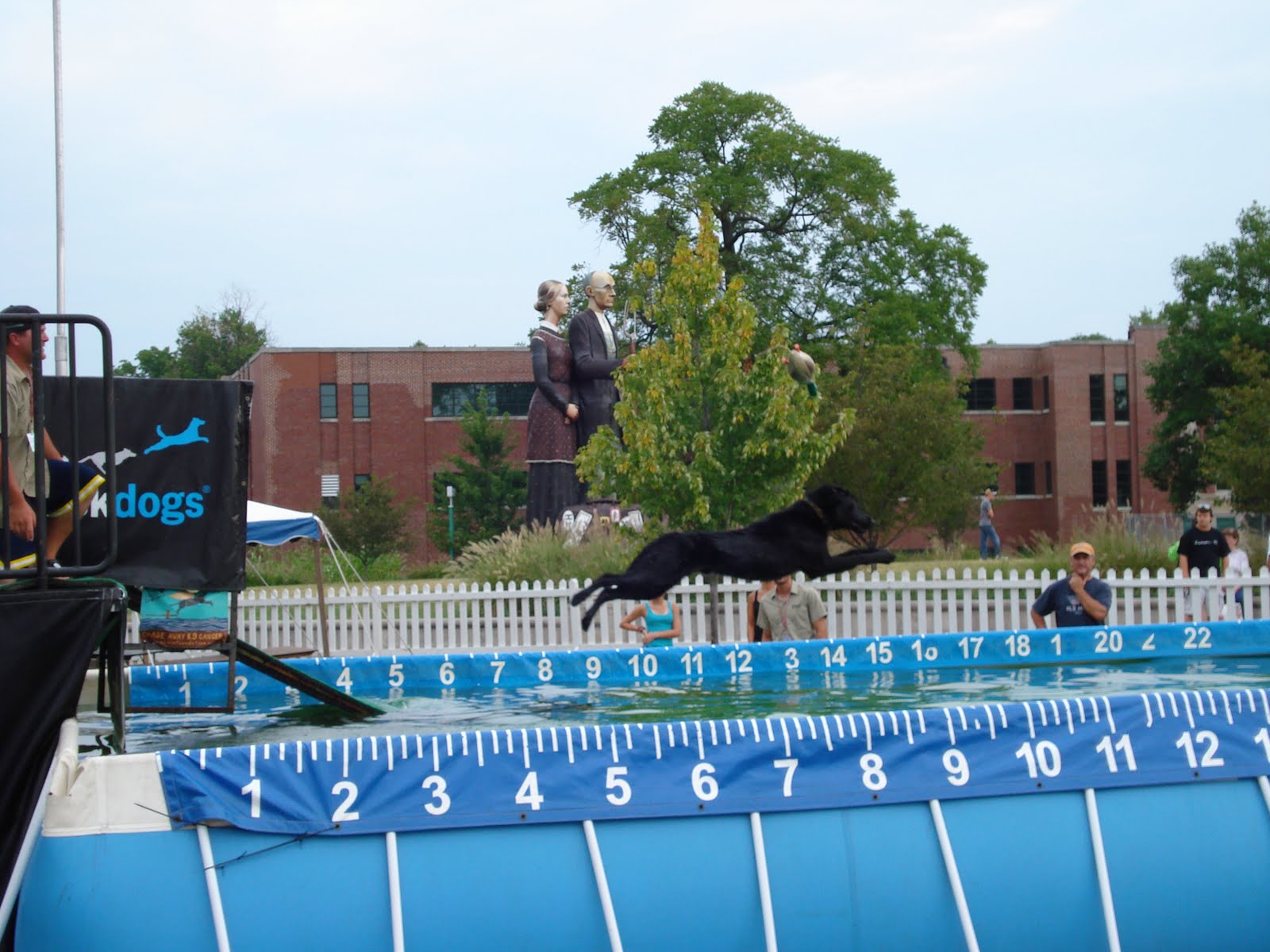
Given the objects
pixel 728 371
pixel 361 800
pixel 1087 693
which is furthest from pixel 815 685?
pixel 728 371

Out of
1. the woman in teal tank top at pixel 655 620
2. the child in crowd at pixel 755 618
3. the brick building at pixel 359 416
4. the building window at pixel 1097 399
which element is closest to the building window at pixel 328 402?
the brick building at pixel 359 416

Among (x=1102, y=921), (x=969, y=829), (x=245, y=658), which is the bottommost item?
(x=1102, y=921)

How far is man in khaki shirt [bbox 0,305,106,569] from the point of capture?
15.7 feet

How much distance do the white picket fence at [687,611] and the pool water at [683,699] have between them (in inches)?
279

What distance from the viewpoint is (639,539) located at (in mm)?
18156

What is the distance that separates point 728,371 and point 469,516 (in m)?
33.4

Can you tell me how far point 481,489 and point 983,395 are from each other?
24976 mm

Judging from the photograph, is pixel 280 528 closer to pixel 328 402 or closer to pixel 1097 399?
pixel 328 402

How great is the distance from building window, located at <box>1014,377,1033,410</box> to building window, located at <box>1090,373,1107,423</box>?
270cm

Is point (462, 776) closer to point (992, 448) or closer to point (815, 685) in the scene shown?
point (815, 685)

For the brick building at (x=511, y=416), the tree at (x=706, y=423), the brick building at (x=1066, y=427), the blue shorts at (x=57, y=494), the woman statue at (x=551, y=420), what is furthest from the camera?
the brick building at (x=1066, y=427)

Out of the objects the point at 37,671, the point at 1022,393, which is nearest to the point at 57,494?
the point at 37,671

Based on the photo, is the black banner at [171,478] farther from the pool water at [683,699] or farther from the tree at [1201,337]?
the tree at [1201,337]

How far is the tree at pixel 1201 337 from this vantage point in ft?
151
